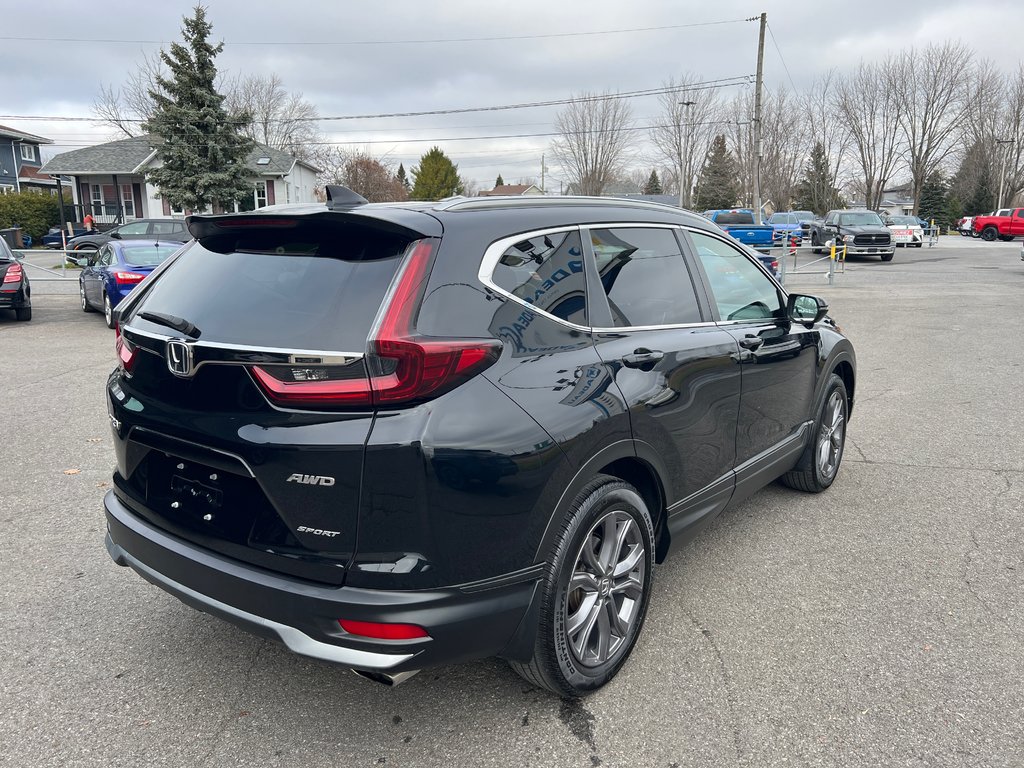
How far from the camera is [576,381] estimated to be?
260cm

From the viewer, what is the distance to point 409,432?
2180 millimetres

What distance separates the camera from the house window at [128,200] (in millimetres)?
46000

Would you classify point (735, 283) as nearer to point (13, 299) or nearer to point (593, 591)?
point (593, 591)

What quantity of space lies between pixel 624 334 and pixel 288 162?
49137mm

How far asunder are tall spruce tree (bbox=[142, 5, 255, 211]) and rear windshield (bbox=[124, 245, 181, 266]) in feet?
65.0

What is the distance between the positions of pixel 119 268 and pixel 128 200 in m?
39.3

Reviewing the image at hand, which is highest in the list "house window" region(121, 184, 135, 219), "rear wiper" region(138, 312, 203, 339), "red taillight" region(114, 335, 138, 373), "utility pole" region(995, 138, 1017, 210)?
"utility pole" region(995, 138, 1017, 210)

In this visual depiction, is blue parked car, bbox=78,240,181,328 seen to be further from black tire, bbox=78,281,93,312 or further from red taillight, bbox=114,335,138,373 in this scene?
red taillight, bbox=114,335,138,373

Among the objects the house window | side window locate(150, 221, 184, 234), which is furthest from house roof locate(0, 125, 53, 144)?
side window locate(150, 221, 184, 234)

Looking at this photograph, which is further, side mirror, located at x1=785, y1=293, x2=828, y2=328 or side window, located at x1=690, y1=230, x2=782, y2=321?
side mirror, located at x1=785, y1=293, x2=828, y2=328

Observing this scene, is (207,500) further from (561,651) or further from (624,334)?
(624,334)

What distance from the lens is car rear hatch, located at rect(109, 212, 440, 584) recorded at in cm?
222

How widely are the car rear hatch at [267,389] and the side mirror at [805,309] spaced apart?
2.60 meters

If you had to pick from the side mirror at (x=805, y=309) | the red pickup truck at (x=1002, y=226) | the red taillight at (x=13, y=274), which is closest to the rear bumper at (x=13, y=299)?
the red taillight at (x=13, y=274)
